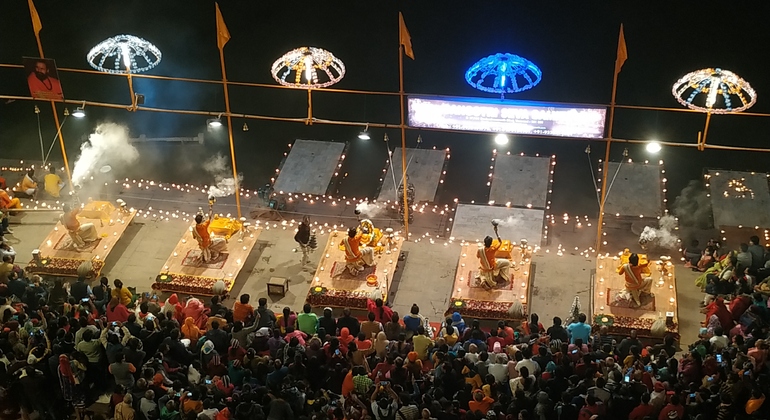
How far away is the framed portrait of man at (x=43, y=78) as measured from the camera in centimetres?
2144

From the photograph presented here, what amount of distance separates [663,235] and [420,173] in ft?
19.0

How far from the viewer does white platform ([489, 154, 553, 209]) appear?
79.4 feet

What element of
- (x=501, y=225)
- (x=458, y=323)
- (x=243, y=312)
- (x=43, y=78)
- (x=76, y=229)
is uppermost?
(x=43, y=78)

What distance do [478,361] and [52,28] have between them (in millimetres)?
18085

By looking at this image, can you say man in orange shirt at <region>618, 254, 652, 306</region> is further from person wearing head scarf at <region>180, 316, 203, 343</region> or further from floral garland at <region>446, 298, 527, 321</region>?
person wearing head scarf at <region>180, 316, 203, 343</region>

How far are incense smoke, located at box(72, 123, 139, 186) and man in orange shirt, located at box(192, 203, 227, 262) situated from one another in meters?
4.93

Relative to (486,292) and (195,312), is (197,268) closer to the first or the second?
(195,312)

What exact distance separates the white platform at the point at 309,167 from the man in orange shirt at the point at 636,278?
Result: 7598 mm

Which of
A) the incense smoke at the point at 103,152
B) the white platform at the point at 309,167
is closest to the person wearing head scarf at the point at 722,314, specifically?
the white platform at the point at 309,167

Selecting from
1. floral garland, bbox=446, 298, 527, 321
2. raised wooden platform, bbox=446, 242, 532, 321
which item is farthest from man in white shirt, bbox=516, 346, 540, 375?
floral garland, bbox=446, 298, 527, 321

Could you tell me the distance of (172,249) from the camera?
910 inches

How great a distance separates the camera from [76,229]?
22.3 m

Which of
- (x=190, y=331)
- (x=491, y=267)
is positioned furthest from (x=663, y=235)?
(x=190, y=331)

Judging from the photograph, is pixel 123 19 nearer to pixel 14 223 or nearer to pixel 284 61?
pixel 14 223
